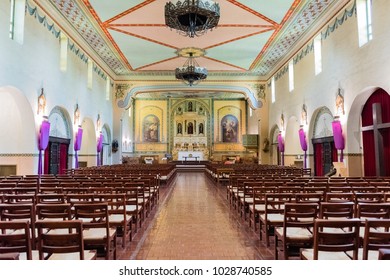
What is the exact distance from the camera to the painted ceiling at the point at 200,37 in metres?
11.2

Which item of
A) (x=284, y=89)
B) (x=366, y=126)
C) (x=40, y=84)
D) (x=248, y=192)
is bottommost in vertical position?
(x=248, y=192)

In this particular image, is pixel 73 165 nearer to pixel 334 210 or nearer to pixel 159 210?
pixel 159 210

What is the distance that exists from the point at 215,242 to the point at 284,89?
14.5 meters

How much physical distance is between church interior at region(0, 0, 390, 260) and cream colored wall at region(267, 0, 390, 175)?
0.19ft

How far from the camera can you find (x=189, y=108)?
1166 inches

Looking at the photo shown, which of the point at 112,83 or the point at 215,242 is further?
the point at 112,83

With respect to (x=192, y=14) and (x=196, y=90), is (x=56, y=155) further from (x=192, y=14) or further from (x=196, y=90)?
(x=196, y=90)

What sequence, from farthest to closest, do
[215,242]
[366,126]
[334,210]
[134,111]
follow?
[134,111]
[366,126]
[215,242]
[334,210]

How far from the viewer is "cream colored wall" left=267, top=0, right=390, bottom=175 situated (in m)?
8.55

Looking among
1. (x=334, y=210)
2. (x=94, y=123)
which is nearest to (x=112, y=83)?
(x=94, y=123)

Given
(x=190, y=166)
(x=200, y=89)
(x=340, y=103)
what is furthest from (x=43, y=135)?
(x=190, y=166)

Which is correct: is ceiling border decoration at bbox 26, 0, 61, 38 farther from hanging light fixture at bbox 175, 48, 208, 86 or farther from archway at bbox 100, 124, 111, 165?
archway at bbox 100, 124, 111, 165

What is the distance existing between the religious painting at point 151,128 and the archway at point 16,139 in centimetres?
1824

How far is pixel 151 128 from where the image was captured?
28953 mm
